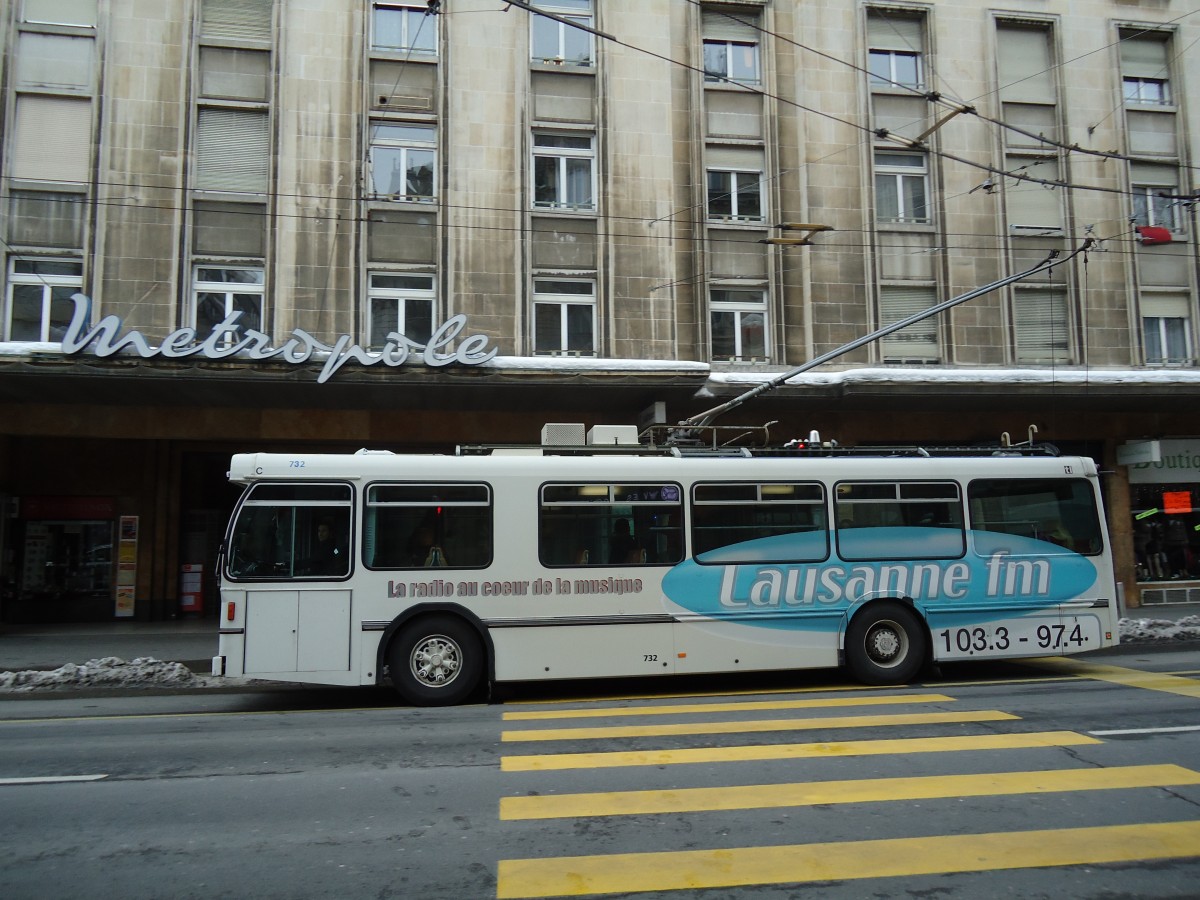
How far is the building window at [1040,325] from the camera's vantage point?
19531 mm

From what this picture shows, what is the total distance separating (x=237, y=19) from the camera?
17.6 m

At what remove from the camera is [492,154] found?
17875mm

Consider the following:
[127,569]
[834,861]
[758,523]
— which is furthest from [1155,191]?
[127,569]

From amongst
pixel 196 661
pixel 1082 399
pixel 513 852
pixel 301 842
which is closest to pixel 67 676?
pixel 196 661

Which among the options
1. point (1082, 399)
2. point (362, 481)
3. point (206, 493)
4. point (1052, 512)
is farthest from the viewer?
point (206, 493)

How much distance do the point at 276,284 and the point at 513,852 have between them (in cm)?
1427

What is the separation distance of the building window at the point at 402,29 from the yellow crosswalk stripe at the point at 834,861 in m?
17.2

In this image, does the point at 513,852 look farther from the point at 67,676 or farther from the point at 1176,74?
the point at 1176,74

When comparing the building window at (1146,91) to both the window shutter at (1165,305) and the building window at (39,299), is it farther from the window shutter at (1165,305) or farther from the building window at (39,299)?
the building window at (39,299)

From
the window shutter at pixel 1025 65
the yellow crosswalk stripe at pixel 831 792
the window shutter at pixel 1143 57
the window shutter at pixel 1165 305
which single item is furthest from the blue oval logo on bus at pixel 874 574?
the window shutter at pixel 1143 57

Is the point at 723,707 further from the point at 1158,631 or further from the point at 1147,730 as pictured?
the point at 1158,631

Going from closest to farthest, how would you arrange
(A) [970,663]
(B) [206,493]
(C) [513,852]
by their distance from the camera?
(C) [513,852] → (A) [970,663] → (B) [206,493]

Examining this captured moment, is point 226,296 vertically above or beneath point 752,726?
above

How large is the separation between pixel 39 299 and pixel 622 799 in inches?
624
